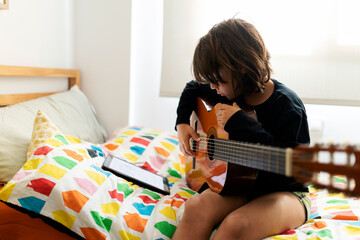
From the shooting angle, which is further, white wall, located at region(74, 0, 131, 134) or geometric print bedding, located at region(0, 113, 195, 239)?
white wall, located at region(74, 0, 131, 134)

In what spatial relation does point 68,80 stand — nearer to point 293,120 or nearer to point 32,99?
point 32,99

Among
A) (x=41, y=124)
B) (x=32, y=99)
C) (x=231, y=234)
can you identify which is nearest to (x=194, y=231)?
(x=231, y=234)

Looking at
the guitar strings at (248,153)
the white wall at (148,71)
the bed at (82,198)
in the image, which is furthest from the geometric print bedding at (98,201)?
the white wall at (148,71)

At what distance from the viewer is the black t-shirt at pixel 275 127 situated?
3.20 ft

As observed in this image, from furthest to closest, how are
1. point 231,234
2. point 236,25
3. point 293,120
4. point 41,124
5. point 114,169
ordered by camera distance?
point 41,124, point 114,169, point 236,25, point 293,120, point 231,234

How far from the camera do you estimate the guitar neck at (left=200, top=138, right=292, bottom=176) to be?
0.76m

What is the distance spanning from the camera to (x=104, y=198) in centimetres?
113

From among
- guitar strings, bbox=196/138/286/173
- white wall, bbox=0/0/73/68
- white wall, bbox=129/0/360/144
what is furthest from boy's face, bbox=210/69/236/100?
white wall, bbox=0/0/73/68

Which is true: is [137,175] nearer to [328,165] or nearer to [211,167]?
[211,167]

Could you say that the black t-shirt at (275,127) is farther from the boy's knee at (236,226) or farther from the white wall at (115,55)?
the white wall at (115,55)

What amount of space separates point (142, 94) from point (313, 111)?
1022 mm

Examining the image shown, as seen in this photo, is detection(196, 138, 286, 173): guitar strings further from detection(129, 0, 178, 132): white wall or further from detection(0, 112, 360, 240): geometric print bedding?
detection(129, 0, 178, 132): white wall

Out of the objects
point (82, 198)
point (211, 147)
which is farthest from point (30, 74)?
point (211, 147)

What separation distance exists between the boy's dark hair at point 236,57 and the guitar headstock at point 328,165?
41 centimetres
